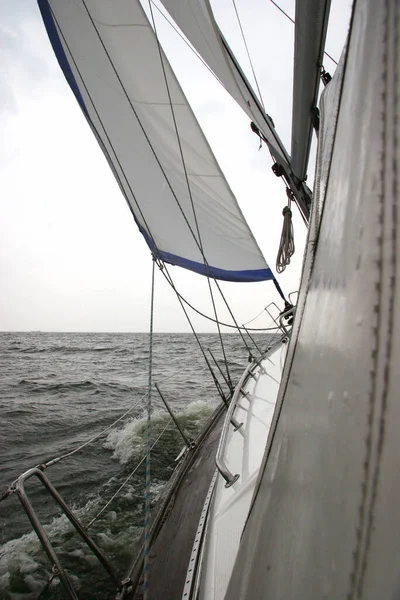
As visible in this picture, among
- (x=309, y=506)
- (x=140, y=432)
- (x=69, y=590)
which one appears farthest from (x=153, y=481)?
(x=309, y=506)

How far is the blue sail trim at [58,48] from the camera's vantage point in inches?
121

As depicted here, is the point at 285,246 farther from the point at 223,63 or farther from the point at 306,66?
the point at 223,63

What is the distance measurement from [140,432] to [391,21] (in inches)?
258

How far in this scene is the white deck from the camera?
1.27 meters

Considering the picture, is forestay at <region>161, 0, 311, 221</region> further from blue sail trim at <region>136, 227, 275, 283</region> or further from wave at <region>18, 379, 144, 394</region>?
wave at <region>18, 379, 144, 394</region>

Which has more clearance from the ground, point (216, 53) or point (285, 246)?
point (216, 53)

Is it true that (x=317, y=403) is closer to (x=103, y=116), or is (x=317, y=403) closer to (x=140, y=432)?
(x=103, y=116)

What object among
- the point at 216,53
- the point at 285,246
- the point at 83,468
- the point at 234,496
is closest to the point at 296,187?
the point at 285,246

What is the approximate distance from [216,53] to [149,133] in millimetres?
1048

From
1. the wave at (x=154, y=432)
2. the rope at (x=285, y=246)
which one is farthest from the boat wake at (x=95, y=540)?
the rope at (x=285, y=246)

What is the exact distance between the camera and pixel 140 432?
5980 mm

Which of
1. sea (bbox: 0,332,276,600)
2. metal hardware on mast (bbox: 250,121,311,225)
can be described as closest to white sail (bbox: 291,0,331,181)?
metal hardware on mast (bbox: 250,121,311,225)

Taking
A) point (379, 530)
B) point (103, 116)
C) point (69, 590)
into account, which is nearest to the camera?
point (379, 530)

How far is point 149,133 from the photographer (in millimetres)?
3455
